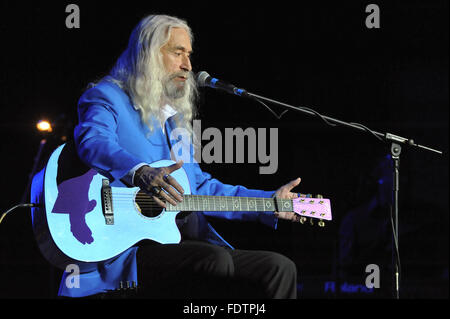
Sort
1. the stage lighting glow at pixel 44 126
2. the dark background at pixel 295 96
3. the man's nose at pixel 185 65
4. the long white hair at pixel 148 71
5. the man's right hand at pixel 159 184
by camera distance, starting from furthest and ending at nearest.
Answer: the stage lighting glow at pixel 44 126, the dark background at pixel 295 96, the man's nose at pixel 185 65, the long white hair at pixel 148 71, the man's right hand at pixel 159 184

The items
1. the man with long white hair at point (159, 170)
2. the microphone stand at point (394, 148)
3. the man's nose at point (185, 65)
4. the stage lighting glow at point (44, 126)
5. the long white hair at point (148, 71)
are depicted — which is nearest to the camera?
the man with long white hair at point (159, 170)

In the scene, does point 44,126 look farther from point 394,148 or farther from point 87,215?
point 394,148

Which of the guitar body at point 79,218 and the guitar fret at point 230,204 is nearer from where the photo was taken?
the guitar body at point 79,218

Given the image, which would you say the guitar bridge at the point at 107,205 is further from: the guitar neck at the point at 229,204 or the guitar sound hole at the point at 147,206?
the guitar neck at the point at 229,204

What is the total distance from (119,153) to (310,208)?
3.56ft

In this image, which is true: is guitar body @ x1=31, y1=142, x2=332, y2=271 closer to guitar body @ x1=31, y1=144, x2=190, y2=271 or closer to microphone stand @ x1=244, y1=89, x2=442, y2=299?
guitar body @ x1=31, y1=144, x2=190, y2=271

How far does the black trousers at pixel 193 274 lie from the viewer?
2373mm

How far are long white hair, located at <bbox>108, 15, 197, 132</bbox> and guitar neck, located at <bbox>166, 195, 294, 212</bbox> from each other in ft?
1.49

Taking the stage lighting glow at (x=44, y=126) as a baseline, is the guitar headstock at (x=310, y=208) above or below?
below

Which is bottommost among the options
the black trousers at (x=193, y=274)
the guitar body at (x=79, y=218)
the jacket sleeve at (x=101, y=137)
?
the black trousers at (x=193, y=274)

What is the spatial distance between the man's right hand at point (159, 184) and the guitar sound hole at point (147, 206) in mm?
182

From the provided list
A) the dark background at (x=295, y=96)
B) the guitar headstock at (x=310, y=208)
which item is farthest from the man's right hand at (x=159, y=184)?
the dark background at (x=295, y=96)

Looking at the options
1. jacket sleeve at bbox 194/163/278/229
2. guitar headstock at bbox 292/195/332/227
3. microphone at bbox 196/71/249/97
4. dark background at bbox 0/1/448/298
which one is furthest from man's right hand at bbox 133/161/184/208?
dark background at bbox 0/1/448/298

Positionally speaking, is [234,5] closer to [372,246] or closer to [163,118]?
[163,118]
